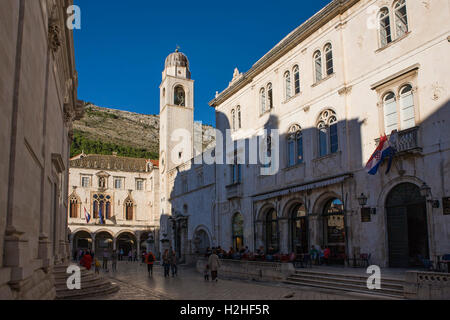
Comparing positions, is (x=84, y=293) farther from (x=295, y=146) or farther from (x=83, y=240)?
(x=83, y=240)

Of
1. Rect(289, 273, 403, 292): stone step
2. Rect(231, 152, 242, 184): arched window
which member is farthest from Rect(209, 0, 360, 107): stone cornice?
Rect(289, 273, 403, 292): stone step

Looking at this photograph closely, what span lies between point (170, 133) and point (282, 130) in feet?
88.7

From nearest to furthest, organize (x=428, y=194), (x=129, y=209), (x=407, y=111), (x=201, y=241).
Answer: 1. (x=428, y=194)
2. (x=407, y=111)
3. (x=201, y=241)
4. (x=129, y=209)

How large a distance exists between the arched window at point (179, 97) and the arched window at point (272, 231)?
29.3 meters

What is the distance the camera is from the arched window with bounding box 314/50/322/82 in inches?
933

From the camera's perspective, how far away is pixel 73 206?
57.9 metres

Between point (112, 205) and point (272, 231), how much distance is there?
38.3 m

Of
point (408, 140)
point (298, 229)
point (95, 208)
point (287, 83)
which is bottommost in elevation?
point (298, 229)

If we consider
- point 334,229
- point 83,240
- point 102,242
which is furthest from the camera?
point 102,242

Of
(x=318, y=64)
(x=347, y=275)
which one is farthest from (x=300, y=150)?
(x=347, y=275)

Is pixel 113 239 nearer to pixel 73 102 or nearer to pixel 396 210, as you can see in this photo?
pixel 73 102

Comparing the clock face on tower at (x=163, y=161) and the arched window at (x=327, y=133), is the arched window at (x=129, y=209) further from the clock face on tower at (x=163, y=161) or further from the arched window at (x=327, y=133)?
the arched window at (x=327, y=133)

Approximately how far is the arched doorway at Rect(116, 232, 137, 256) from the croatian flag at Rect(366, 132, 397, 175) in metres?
48.0

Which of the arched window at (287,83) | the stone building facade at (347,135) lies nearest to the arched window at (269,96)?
the stone building facade at (347,135)
